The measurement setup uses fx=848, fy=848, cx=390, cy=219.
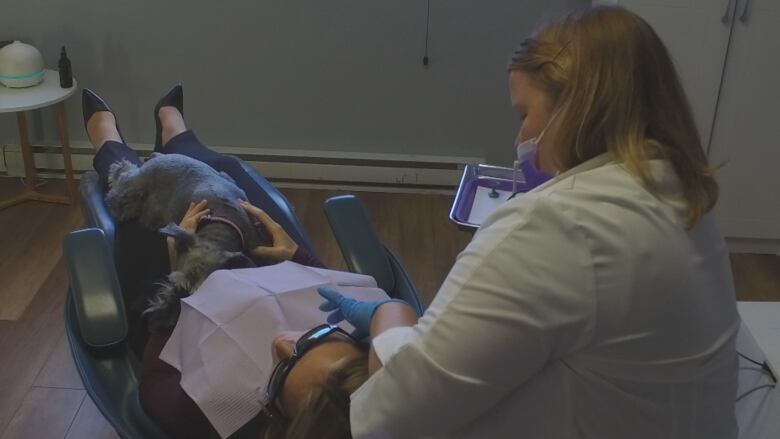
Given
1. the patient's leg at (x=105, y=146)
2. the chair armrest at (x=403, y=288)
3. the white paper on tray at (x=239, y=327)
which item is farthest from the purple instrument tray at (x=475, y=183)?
the patient's leg at (x=105, y=146)

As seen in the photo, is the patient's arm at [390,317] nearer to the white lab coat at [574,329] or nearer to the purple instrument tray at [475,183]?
the white lab coat at [574,329]

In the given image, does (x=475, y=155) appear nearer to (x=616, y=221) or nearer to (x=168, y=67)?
(x=168, y=67)

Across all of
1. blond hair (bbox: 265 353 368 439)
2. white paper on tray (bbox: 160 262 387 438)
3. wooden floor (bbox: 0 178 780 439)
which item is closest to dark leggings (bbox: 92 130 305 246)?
white paper on tray (bbox: 160 262 387 438)

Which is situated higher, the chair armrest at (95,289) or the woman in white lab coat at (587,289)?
the woman in white lab coat at (587,289)

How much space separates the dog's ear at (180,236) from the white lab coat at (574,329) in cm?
84

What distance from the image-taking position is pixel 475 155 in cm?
313

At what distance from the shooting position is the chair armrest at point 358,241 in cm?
196

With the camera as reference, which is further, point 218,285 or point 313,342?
point 218,285

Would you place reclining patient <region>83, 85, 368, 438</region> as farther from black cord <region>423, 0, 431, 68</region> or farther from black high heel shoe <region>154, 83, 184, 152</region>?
black cord <region>423, 0, 431, 68</region>

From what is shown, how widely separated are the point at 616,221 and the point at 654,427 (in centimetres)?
27

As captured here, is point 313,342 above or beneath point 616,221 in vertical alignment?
beneath

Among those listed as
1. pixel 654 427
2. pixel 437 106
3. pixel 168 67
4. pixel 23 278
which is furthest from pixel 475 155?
pixel 654 427

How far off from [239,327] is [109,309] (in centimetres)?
28

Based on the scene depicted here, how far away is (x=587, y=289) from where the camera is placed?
2.97 feet
